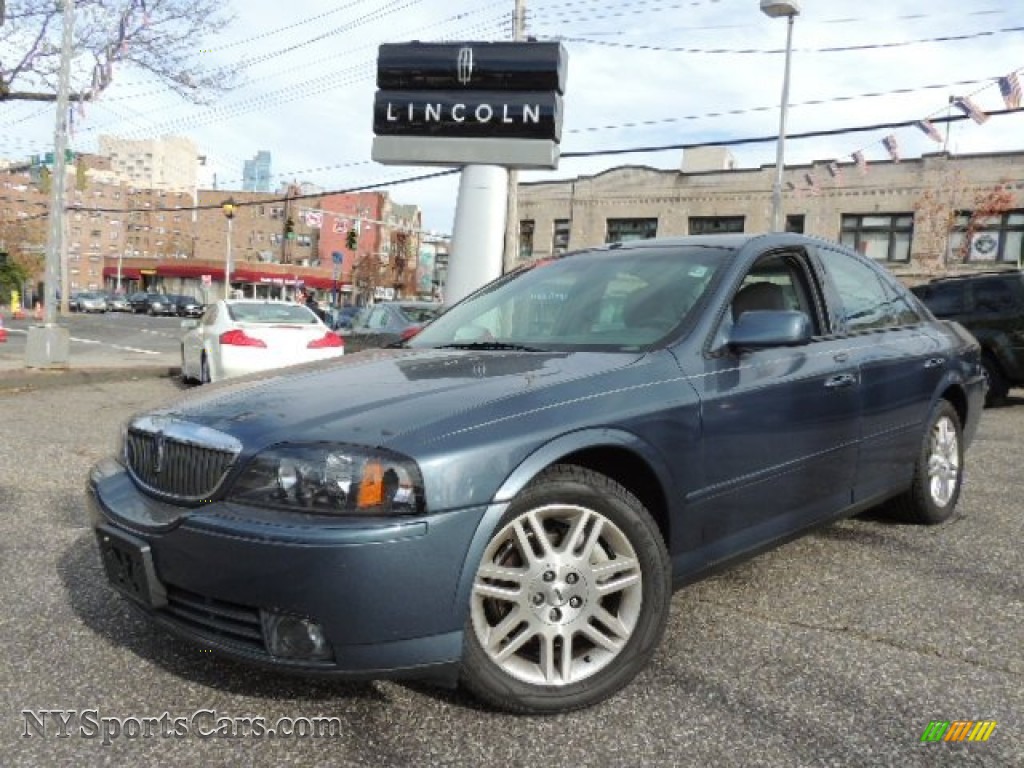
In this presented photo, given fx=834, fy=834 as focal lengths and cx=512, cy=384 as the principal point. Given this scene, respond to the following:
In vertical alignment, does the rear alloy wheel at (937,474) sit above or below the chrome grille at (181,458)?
below

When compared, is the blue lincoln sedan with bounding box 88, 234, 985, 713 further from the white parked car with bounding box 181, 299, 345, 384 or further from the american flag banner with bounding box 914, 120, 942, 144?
the american flag banner with bounding box 914, 120, 942, 144

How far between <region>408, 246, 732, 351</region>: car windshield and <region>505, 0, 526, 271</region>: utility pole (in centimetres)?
969

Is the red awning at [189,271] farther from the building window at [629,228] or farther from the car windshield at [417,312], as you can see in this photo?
the car windshield at [417,312]

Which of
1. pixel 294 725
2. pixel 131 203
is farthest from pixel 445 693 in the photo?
pixel 131 203

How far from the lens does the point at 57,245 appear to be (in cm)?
1298

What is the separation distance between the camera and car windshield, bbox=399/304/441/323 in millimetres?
11320

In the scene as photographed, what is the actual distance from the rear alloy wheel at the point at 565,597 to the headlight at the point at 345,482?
0.32 m

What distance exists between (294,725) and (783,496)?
6.29ft

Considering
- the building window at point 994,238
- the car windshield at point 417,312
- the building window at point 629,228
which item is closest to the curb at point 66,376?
the car windshield at point 417,312

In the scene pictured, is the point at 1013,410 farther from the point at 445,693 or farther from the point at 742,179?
the point at 742,179

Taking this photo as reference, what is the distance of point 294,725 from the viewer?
91.9 inches

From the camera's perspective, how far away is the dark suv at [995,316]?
32.1 ft

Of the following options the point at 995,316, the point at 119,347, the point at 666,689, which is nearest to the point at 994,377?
the point at 995,316

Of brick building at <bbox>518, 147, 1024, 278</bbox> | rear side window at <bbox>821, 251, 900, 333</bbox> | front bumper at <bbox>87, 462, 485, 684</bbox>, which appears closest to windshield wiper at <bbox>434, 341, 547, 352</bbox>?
front bumper at <bbox>87, 462, 485, 684</bbox>
